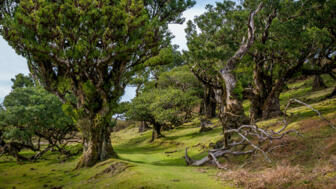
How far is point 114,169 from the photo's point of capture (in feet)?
39.2

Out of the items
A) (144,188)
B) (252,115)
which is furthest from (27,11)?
(252,115)

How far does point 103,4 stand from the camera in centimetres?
1372

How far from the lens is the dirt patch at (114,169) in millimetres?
11462

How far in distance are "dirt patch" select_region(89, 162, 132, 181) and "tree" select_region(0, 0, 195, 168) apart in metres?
3.83

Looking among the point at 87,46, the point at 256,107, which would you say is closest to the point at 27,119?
the point at 87,46

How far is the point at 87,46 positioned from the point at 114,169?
779cm

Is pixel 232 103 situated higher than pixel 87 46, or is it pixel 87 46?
pixel 87 46

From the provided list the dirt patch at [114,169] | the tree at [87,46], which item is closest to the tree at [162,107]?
the tree at [87,46]

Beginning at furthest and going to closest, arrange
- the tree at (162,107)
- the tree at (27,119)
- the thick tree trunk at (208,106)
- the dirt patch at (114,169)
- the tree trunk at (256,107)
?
the thick tree trunk at (208,106) → the tree at (162,107) → the tree trunk at (256,107) → the tree at (27,119) → the dirt patch at (114,169)

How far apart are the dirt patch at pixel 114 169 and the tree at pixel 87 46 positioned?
3.83 m

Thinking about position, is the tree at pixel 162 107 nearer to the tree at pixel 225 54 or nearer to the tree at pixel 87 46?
the tree at pixel 225 54

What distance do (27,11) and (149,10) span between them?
32.1 feet

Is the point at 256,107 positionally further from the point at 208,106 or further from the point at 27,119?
the point at 27,119

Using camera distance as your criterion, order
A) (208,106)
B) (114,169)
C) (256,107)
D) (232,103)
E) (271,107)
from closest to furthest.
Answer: (114,169) < (232,103) < (271,107) < (256,107) < (208,106)
